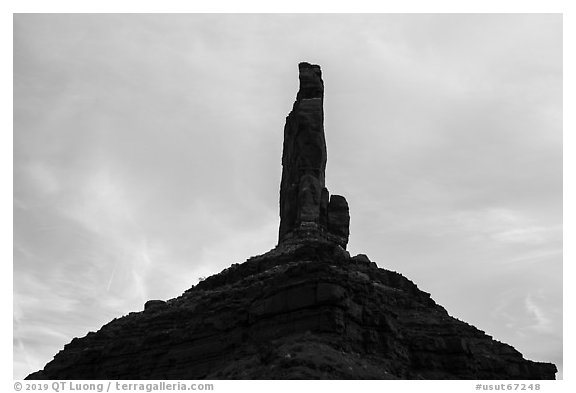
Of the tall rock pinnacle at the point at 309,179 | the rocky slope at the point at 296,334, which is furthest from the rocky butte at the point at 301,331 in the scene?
the tall rock pinnacle at the point at 309,179

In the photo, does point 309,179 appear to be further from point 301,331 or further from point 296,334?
point 296,334

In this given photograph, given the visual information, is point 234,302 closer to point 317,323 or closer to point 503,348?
point 317,323

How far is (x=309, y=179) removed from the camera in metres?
103

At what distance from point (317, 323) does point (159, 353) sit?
24.0m

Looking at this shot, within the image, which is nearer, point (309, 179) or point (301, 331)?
point (301, 331)

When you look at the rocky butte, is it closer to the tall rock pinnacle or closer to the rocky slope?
the rocky slope

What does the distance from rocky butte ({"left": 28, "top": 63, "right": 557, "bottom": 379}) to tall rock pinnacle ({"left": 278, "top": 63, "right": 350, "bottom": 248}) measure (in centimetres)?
31

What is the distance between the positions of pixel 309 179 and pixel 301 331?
42.6 m

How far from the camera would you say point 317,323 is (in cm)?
6212

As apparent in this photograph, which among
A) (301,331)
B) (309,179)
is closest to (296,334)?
(301,331)

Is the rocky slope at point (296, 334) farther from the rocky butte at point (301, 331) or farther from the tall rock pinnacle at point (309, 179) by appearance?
the tall rock pinnacle at point (309, 179)

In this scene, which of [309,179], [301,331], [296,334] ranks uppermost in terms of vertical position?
[309,179]

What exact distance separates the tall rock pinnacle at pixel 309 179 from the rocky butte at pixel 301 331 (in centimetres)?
31
